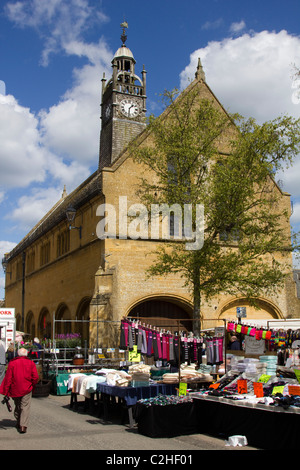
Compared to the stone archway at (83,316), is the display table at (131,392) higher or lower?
lower

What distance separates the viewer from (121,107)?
3067 centimetres

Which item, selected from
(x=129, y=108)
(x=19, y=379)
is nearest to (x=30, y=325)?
(x=129, y=108)

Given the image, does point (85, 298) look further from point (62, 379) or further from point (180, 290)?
point (62, 379)

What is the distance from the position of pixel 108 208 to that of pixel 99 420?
13.3 m

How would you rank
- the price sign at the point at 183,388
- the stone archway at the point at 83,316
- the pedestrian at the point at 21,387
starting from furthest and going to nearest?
the stone archway at the point at 83,316, the price sign at the point at 183,388, the pedestrian at the point at 21,387

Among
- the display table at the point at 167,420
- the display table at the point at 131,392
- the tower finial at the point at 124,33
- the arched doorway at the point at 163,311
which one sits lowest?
the display table at the point at 167,420

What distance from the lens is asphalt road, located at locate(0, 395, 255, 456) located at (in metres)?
8.30

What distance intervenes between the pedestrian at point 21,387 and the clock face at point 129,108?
76.2 ft

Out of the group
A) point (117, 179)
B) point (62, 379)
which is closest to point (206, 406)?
point (62, 379)

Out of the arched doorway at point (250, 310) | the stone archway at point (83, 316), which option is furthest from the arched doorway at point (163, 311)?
the stone archway at point (83, 316)

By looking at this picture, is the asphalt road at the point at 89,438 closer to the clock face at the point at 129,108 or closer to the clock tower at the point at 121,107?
the clock tower at the point at 121,107

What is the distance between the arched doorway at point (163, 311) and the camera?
23609mm

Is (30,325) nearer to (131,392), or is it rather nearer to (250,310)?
(250,310)

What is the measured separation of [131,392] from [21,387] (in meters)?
2.46
